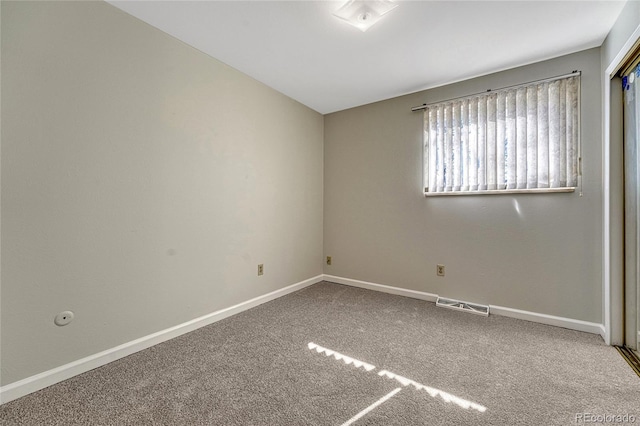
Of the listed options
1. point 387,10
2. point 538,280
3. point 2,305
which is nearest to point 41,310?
point 2,305

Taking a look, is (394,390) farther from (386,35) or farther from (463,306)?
(386,35)

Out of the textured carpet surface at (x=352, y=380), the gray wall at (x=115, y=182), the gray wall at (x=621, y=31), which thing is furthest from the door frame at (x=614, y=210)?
the gray wall at (x=115, y=182)

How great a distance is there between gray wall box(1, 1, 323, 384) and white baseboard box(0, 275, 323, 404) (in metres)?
0.05

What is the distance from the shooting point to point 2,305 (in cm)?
138

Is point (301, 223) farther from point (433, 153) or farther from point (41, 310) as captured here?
point (41, 310)

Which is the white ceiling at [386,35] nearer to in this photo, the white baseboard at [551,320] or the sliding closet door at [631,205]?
the sliding closet door at [631,205]

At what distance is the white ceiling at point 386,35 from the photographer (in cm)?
177

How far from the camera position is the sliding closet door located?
181 cm

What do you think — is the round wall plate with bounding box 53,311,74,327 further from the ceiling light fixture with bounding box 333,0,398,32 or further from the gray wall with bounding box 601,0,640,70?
the gray wall with bounding box 601,0,640,70

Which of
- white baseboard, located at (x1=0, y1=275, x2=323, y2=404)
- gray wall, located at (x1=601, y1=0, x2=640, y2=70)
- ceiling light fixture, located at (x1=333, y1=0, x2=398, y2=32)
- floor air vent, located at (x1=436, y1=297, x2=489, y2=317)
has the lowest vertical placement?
white baseboard, located at (x1=0, y1=275, x2=323, y2=404)

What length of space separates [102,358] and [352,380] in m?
1.64

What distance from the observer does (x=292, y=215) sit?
3.29 metres

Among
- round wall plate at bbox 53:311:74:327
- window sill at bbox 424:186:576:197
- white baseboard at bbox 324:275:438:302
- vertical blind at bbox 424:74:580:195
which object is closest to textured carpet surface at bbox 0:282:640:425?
round wall plate at bbox 53:311:74:327

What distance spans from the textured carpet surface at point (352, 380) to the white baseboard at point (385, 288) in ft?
1.93
